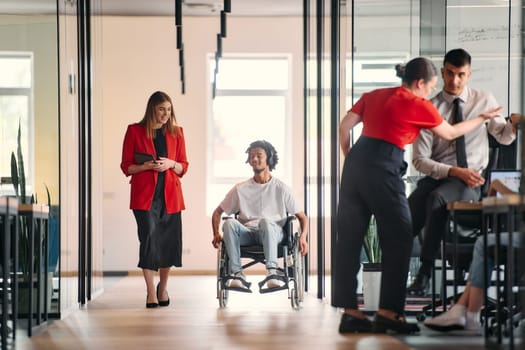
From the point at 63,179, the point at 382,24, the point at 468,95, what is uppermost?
the point at 382,24

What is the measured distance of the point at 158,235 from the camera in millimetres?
6023

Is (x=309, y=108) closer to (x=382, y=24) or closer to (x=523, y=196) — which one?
(x=382, y=24)

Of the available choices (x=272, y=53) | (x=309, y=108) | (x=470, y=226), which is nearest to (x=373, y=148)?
(x=470, y=226)

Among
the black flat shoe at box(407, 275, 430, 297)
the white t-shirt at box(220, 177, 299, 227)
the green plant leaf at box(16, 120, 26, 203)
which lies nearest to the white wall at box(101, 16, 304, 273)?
the white t-shirt at box(220, 177, 299, 227)

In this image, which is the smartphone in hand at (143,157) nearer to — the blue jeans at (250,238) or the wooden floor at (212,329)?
the blue jeans at (250,238)

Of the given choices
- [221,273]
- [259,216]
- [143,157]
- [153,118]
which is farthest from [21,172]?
[259,216]

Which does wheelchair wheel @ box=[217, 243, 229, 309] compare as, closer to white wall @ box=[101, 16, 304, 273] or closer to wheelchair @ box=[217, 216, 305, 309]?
wheelchair @ box=[217, 216, 305, 309]

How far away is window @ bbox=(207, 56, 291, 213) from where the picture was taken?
10.6 metres

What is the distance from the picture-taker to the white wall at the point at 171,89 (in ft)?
34.0

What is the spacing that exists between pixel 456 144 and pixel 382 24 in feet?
3.14

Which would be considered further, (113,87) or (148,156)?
(113,87)

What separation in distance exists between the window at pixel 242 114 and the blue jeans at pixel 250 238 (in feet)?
15.0

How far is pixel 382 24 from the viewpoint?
5.35 m

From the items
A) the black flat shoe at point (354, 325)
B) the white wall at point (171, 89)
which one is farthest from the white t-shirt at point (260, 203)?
the white wall at point (171, 89)
